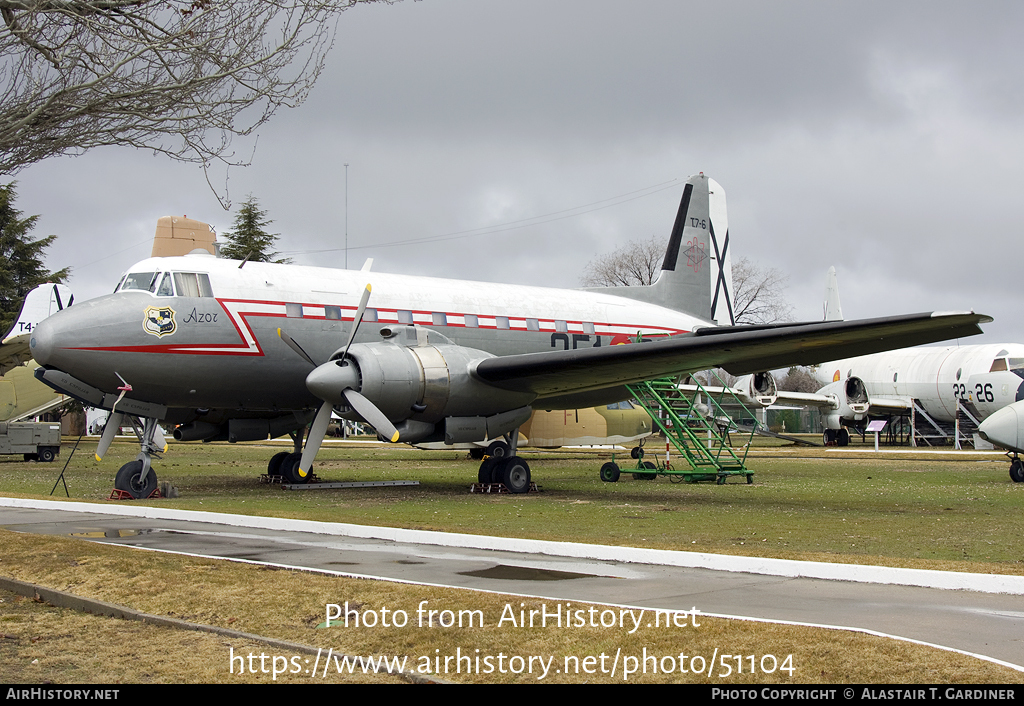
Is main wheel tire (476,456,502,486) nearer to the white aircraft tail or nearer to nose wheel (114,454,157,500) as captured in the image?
nose wheel (114,454,157,500)

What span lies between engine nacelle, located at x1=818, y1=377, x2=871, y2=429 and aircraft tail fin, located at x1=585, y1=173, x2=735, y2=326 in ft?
59.0

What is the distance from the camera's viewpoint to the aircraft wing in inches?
545

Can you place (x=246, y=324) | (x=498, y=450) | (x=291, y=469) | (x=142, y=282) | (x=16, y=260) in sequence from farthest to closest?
(x=16, y=260)
(x=291, y=469)
(x=498, y=450)
(x=246, y=324)
(x=142, y=282)

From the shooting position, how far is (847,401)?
40.9 metres

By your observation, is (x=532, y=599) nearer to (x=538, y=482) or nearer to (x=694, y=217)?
(x=538, y=482)

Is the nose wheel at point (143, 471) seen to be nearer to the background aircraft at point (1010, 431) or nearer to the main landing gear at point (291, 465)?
the main landing gear at point (291, 465)

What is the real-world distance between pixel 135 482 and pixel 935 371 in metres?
33.7

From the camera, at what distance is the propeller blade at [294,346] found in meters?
16.6

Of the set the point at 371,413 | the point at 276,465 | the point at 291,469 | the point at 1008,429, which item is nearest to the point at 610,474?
the point at 291,469

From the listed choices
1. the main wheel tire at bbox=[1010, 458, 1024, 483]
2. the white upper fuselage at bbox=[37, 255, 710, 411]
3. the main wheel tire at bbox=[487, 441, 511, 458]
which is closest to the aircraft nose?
the white upper fuselage at bbox=[37, 255, 710, 411]

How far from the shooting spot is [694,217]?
963 inches

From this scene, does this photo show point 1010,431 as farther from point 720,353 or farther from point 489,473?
point 489,473
